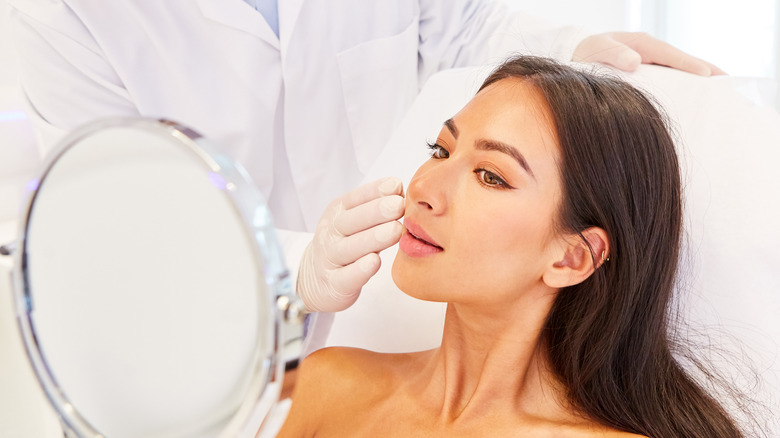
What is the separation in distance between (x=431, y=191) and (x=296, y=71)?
0.76 m

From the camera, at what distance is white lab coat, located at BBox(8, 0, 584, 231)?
4.62 feet

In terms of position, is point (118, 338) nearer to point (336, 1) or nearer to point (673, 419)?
point (673, 419)

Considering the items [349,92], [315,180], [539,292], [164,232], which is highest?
[164,232]

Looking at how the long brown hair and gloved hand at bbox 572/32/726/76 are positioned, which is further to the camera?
gloved hand at bbox 572/32/726/76

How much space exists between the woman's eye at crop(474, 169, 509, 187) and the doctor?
0.14 meters

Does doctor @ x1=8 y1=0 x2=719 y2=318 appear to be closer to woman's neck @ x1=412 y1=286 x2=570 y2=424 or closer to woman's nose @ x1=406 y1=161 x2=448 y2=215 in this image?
woman's nose @ x1=406 y1=161 x2=448 y2=215

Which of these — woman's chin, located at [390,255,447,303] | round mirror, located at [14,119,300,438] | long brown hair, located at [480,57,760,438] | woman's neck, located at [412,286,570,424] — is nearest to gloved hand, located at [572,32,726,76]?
long brown hair, located at [480,57,760,438]

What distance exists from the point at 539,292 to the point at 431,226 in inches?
8.4

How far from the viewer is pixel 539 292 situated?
1.06 m

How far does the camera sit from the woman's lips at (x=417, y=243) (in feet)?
3.25

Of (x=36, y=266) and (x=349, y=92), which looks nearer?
(x=36, y=266)

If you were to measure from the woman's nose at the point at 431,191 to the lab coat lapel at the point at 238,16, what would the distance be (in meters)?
0.74

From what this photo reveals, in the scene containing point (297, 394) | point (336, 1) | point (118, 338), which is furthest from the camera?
point (336, 1)

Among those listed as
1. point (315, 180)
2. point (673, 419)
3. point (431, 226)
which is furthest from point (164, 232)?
point (315, 180)
